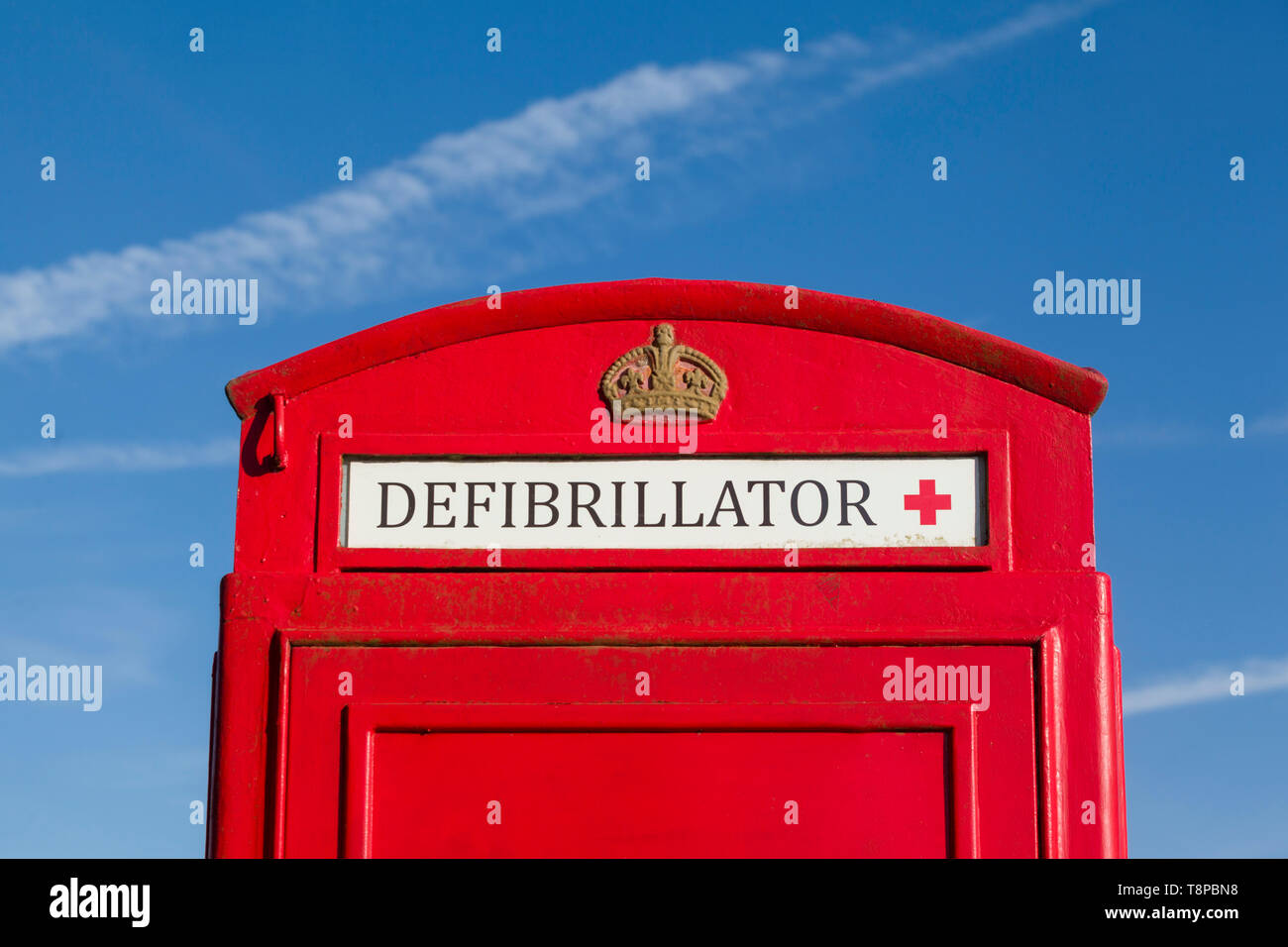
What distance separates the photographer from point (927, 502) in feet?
13.7

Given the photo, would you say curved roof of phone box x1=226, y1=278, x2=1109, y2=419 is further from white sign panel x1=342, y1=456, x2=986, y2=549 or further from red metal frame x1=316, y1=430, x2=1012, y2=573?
white sign panel x1=342, y1=456, x2=986, y2=549

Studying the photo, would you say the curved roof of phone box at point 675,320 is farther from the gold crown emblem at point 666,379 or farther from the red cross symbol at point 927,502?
the red cross symbol at point 927,502

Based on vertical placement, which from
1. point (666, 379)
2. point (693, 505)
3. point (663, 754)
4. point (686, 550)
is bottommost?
point (663, 754)

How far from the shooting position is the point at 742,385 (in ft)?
14.0

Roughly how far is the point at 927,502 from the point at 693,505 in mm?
577

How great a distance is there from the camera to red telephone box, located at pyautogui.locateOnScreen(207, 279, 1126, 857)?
157 inches

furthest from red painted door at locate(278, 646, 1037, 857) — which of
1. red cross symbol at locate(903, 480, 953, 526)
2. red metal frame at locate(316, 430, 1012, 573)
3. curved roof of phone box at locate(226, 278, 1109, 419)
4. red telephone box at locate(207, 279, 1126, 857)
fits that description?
curved roof of phone box at locate(226, 278, 1109, 419)

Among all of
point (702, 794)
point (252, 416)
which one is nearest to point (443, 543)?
point (252, 416)

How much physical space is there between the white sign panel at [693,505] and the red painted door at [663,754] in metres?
0.28

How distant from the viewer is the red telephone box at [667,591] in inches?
157

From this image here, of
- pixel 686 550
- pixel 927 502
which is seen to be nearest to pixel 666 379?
pixel 686 550

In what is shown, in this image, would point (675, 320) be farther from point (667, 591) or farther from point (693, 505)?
point (667, 591)

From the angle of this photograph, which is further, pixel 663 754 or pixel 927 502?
pixel 927 502
